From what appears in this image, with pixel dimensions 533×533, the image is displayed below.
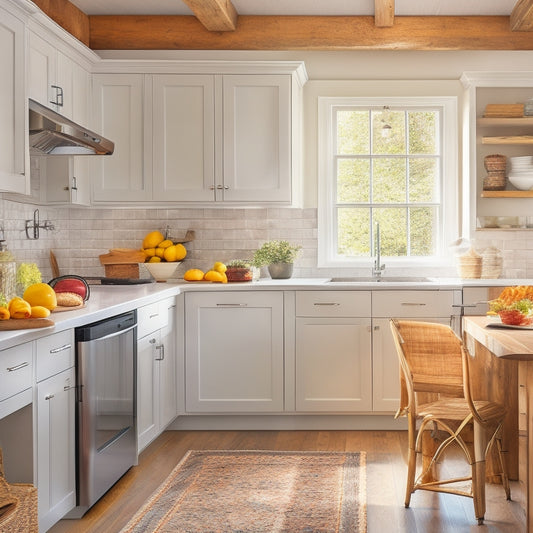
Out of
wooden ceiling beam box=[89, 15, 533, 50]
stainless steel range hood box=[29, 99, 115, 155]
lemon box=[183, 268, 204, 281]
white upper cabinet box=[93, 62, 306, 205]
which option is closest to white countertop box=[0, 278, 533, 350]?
lemon box=[183, 268, 204, 281]

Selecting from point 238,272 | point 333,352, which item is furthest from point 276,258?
point 333,352

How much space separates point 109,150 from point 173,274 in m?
1.21

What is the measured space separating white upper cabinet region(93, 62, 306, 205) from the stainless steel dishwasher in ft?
5.03

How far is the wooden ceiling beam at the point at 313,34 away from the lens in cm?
528

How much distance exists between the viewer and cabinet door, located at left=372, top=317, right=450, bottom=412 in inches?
191

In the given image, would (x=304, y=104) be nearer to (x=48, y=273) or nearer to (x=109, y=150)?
(x=109, y=150)

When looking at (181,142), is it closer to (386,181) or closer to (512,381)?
(386,181)

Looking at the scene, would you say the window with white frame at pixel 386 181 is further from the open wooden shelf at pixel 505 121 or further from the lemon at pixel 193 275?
the lemon at pixel 193 275

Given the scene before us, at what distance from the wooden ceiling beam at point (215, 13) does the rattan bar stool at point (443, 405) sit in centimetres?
231

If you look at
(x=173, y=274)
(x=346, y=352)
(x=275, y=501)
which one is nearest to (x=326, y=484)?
(x=275, y=501)

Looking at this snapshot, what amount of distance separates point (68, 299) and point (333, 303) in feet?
6.39

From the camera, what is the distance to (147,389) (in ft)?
13.9

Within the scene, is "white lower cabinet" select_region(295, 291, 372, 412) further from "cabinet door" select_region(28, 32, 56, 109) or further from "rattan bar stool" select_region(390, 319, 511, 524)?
"cabinet door" select_region(28, 32, 56, 109)

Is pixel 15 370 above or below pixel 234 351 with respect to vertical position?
above
